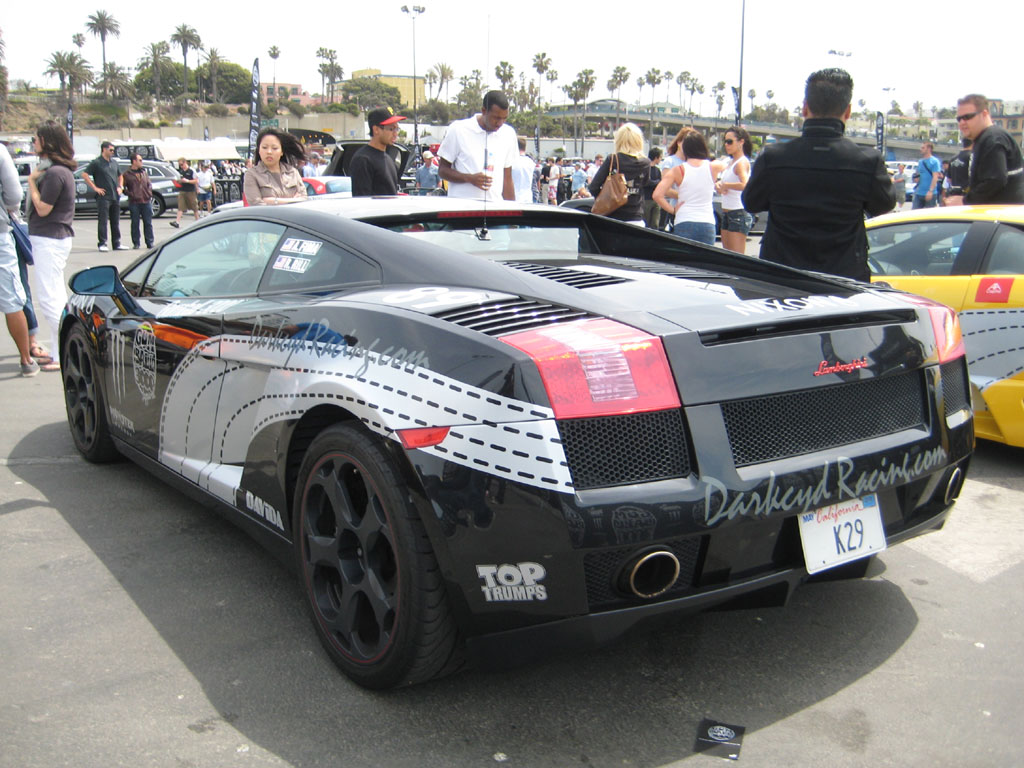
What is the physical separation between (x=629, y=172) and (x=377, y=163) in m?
2.24

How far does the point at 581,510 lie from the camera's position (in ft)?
7.04

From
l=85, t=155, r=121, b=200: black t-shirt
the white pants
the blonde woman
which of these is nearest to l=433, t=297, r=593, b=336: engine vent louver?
the white pants

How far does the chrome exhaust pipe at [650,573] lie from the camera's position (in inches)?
86.8

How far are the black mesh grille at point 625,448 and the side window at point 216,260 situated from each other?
1.63m

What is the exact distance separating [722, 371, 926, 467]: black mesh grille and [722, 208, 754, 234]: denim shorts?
7.57 metres

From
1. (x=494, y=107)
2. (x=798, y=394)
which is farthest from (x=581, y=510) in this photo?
(x=494, y=107)

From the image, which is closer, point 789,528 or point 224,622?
point 789,528

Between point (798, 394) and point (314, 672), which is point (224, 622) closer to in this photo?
point (314, 672)

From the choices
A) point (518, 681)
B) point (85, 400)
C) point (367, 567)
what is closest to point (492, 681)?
point (518, 681)

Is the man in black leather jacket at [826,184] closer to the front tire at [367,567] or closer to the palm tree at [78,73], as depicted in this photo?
the front tire at [367,567]

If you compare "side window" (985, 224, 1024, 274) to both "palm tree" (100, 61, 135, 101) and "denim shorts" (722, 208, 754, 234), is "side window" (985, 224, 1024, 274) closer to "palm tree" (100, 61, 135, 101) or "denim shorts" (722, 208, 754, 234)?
"denim shorts" (722, 208, 754, 234)

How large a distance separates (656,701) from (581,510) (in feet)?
2.39

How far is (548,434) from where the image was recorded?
216cm

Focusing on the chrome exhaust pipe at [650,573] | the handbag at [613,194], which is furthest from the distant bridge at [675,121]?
the chrome exhaust pipe at [650,573]
